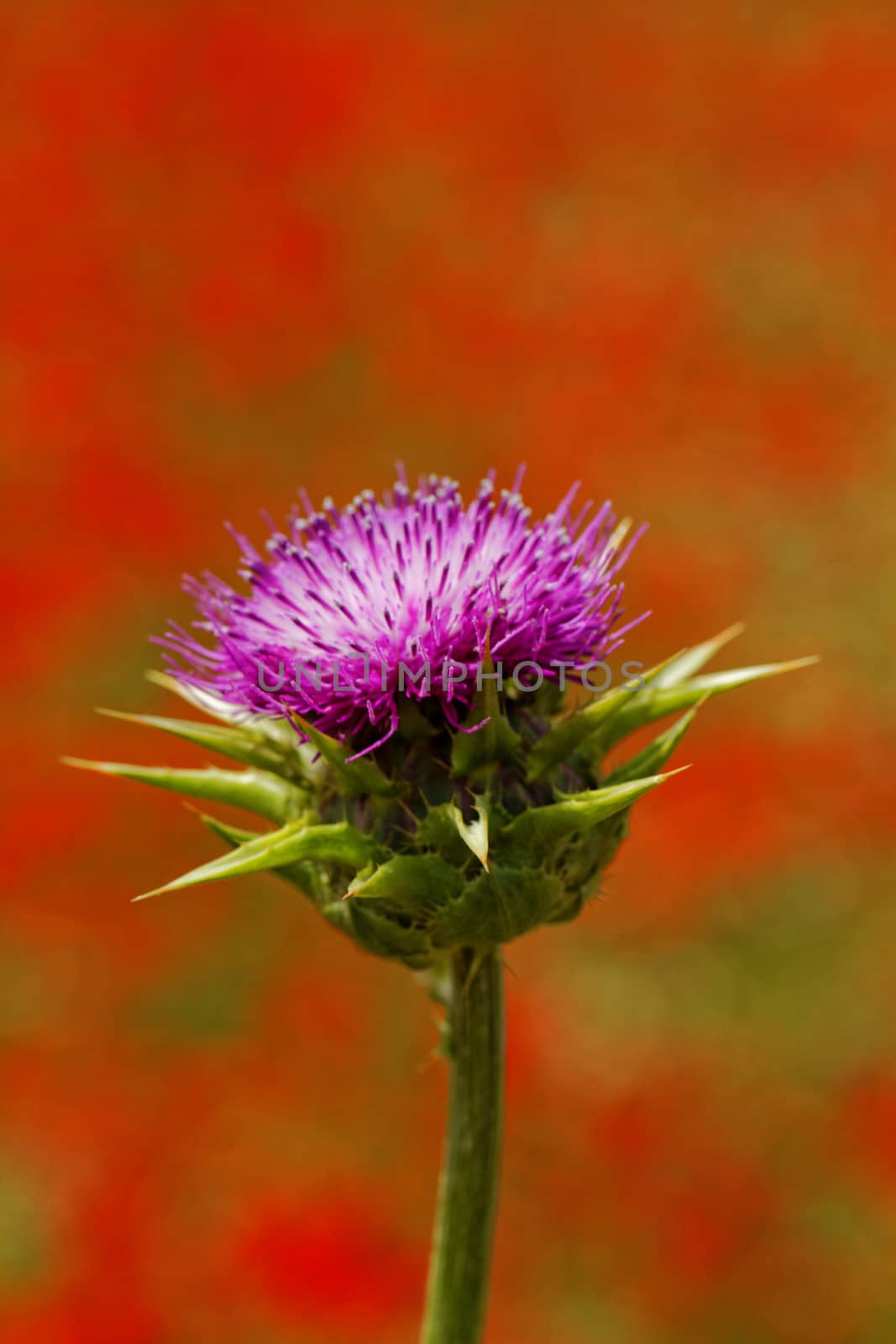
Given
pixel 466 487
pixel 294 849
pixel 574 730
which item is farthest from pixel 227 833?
pixel 466 487

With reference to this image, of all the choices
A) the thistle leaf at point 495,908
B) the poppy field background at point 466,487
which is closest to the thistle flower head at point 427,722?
the thistle leaf at point 495,908

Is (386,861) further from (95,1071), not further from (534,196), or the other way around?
(534,196)

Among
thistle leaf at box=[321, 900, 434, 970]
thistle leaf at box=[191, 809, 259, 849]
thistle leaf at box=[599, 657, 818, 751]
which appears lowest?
thistle leaf at box=[321, 900, 434, 970]

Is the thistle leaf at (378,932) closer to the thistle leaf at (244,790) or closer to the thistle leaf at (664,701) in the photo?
the thistle leaf at (244,790)

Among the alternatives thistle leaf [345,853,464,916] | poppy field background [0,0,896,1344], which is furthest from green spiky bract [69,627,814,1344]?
poppy field background [0,0,896,1344]

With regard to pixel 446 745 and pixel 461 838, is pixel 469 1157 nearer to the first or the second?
pixel 461 838

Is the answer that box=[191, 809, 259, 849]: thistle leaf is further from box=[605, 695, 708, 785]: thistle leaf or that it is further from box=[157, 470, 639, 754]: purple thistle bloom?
box=[605, 695, 708, 785]: thistle leaf
